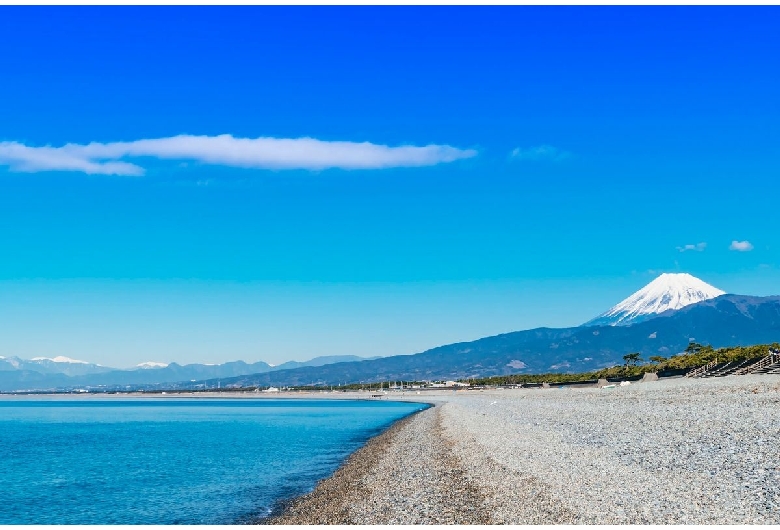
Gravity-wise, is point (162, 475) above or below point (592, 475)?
below

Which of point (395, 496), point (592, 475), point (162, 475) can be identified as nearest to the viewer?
point (592, 475)

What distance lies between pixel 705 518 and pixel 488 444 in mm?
17972

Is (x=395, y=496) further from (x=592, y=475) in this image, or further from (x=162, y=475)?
(x=162, y=475)

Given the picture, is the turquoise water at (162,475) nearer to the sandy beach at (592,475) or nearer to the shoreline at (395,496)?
the shoreline at (395,496)

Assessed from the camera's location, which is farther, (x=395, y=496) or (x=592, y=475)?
(x=395, y=496)

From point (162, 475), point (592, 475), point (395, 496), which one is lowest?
point (162, 475)

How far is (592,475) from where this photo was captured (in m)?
18.9

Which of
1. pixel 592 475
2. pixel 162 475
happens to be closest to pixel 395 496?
pixel 592 475

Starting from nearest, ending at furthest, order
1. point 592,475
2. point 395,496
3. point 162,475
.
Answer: point 592,475 < point 395,496 < point 162,475

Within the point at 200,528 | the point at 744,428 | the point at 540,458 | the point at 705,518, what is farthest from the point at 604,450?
the point at 200,528

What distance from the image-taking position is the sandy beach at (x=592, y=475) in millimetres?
14805

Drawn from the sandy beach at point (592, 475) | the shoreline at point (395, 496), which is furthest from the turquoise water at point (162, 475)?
the sandy beach at point (592, 475)

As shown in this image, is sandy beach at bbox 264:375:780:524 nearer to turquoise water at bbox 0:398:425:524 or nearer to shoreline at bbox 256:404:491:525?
shoreline at bbox 256:404:491:525

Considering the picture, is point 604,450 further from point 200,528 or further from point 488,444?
point 200,528
